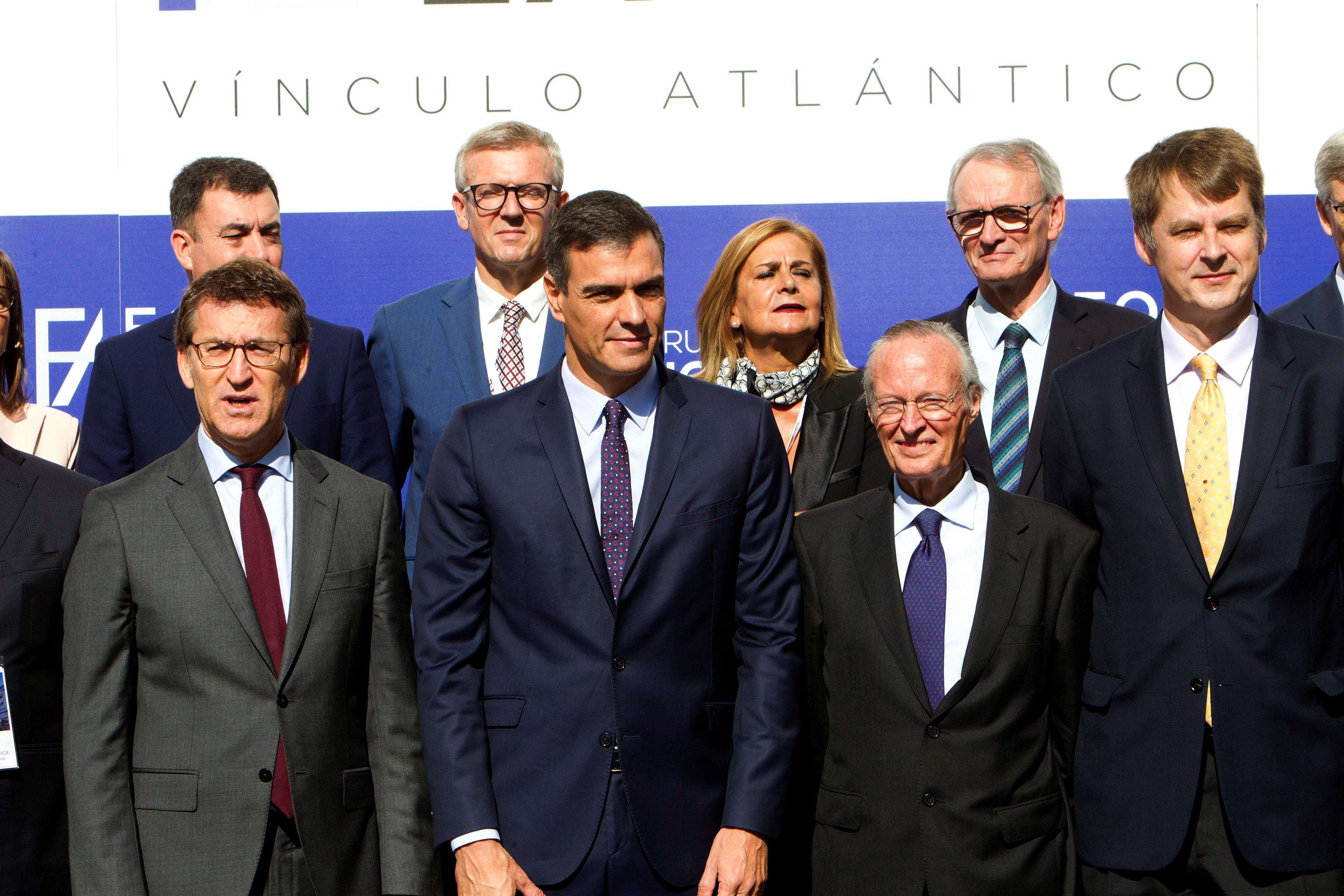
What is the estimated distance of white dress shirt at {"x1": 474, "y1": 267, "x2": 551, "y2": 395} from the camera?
3775 mm

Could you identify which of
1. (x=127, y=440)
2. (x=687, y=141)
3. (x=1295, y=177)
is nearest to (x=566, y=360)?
(x=127, y=440)

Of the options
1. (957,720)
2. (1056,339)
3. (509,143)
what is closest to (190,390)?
(509,143)

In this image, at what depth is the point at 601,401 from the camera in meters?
2.75

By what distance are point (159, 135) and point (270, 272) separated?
200cm

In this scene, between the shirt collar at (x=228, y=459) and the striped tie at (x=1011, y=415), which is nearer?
the shirt collar at (x=228, y=459)

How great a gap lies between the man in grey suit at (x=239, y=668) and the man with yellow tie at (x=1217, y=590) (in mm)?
1498

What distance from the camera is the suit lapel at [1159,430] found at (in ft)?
8.90

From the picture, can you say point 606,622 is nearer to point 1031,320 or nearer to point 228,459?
point 228,459

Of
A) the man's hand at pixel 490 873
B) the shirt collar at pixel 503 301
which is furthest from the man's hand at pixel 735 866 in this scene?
the shirt collar at pixel 503 301

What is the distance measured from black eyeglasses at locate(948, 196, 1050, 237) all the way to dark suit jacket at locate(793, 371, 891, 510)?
605 millimetres

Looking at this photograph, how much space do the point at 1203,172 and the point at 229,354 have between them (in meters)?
2.13

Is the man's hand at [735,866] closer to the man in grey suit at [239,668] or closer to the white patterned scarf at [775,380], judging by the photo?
the man in grey suit at [239,668]

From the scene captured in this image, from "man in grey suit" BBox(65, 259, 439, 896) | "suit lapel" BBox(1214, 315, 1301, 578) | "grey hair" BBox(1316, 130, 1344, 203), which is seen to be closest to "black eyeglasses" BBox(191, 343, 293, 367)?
"man in grey suit" BBox(65, 259, 439, 896)

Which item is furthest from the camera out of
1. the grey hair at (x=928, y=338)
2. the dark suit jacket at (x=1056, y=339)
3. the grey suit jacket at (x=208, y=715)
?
the dark suit jacket at (x=1056, y=339)
